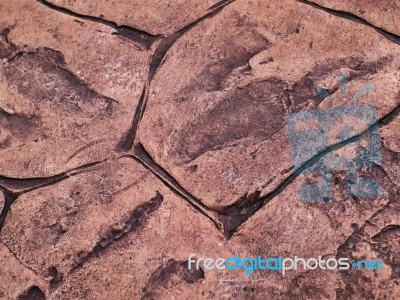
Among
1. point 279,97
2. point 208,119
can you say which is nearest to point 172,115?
point 208,119

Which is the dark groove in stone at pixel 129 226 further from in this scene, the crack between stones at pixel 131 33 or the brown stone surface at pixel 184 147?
the crack between stones at pixel 131 33

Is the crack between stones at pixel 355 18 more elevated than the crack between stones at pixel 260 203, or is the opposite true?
the crack between stones at pixel 355 18

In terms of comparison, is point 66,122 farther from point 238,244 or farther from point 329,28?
point 329,28

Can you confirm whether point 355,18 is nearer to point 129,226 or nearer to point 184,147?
point 184,147

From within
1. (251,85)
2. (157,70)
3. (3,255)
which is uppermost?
(157,70)

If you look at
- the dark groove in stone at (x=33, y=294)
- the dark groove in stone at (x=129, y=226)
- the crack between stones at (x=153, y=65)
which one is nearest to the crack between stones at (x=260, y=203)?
the dark groove in stone at (x=129, y=226)

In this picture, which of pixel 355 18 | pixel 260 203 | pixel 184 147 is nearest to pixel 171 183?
pixel 184 147

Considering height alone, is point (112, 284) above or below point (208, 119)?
below

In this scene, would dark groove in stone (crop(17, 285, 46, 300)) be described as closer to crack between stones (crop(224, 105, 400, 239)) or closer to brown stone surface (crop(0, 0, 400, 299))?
brown stone surface (crop(0, 0, 400, 299))
